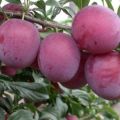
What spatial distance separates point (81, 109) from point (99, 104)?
0.51 feet

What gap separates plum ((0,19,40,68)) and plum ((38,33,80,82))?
0.9 inches

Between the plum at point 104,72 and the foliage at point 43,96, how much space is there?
5.7 inches

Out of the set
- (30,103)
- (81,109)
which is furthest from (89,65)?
(81,109)

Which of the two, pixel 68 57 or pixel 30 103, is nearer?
pixel 68 57

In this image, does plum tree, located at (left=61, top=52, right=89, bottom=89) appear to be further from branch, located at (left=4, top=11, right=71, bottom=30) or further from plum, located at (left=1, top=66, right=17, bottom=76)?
plum, located at (left=1, top=66, right=17, bottom=76)

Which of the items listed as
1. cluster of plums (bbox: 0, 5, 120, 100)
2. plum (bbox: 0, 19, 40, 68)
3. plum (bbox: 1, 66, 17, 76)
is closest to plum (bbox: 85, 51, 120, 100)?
cluster of plums (bbox: 0, 5, 120, 100)

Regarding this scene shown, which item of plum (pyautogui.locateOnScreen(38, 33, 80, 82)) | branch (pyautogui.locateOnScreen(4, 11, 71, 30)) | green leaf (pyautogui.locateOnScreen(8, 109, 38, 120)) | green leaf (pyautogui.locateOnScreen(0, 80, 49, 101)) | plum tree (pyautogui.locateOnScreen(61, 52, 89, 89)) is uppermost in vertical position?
branch (pyautogui.locateOnScreen(4, 11, 71, 30))

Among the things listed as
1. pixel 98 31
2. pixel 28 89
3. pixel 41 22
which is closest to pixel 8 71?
pixel 28 89

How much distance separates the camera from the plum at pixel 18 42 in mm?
669

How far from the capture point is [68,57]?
662 mm

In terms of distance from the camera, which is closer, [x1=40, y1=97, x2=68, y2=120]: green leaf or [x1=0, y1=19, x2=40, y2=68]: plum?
[x1=0, y1=19, x2=40, y2=68]: plum

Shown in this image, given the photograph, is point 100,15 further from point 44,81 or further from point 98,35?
point 44,81

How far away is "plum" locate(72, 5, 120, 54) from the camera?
0.64 metres

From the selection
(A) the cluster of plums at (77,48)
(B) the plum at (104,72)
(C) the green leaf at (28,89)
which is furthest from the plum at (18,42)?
(C) the green leaf at (28,89)
